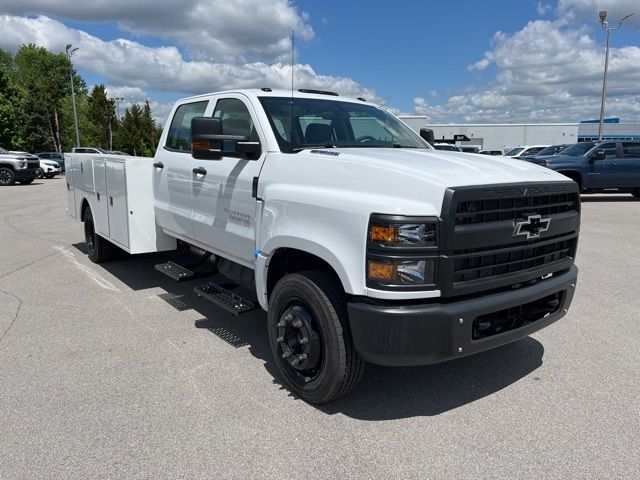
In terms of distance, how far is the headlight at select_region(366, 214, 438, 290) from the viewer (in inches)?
105

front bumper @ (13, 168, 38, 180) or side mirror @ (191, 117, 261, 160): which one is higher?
side mirror @ (191, 117, 261, 160)

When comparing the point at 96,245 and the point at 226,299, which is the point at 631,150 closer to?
the point at 96,245

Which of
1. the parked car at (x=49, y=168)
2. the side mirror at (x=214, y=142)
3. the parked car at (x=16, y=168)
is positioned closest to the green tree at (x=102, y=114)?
the parked car at (x=49, y=168)

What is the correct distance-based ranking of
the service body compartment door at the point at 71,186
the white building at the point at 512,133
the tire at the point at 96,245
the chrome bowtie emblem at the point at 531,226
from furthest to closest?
the white building at the point at 512,133, the service body compartment door at the point at 71,186, the tire at the point at 96,245, the chrome bowtie emblem at the point at 531,226

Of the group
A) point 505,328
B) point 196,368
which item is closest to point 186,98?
point 196,368

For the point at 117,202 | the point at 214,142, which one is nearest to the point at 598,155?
the point at 117,202

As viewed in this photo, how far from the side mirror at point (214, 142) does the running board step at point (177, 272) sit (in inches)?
66.0

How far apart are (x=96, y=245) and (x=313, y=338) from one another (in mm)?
5044

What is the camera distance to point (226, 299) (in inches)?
168

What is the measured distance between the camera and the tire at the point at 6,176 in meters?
22.8

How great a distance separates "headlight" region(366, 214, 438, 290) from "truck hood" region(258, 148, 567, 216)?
0.07m

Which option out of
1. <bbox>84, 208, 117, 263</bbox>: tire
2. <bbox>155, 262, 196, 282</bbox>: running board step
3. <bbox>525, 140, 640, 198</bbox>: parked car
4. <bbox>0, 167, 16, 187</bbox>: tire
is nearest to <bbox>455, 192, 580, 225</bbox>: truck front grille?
<bbox>155, 262, 196, 282</bbox>: running board step

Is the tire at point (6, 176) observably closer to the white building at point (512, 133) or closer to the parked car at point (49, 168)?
the parked car at point (49, 168)

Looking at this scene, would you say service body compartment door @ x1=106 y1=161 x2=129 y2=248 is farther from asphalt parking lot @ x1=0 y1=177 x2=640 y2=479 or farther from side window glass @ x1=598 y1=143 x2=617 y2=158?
side window glass @ x1=598 y1=143 x2=617 y2=158
